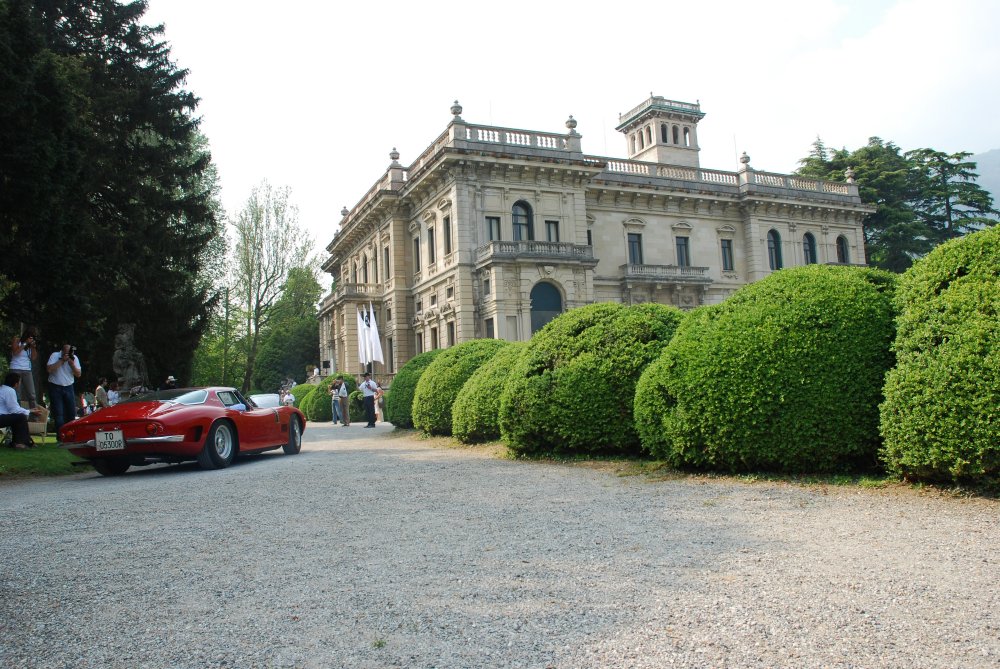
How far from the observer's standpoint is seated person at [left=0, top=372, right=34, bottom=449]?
1166cm

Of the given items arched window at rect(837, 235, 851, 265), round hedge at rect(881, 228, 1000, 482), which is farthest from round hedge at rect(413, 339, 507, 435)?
arched window at rect(837, 235, 851, 265)

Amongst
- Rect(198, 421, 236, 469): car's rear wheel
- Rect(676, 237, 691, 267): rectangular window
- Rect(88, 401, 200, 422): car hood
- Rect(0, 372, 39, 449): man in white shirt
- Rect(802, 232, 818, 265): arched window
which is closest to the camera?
Rect(88, 401, 200, 422): car hood

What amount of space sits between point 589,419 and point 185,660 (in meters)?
7.20

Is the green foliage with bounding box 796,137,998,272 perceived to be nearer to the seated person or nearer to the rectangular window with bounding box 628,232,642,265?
the rectangular window with bounding box 628,232,642,265

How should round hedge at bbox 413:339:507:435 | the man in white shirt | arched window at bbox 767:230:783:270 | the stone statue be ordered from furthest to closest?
arched window at bbox 767:230:783:270 < the stone statue < round hedge at bbox 413:339:507:435 < the man in white shirt

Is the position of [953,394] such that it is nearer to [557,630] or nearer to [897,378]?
[897,378]

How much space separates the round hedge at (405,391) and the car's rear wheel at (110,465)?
315 inches

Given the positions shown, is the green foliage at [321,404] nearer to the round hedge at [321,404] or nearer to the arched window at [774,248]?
the round hedge at [321,404]

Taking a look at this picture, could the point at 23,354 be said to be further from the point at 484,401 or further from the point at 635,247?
the point at 635,247

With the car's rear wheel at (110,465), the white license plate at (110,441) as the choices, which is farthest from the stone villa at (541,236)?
the white license plate at (110,441)

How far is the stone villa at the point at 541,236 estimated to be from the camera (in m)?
36.5

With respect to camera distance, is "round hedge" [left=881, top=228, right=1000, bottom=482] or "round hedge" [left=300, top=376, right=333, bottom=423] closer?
"round hedge" [left=881, top=228, right=1000, bottom=482]

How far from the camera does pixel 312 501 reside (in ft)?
24.0

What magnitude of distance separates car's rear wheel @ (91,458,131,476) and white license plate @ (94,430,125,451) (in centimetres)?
65
